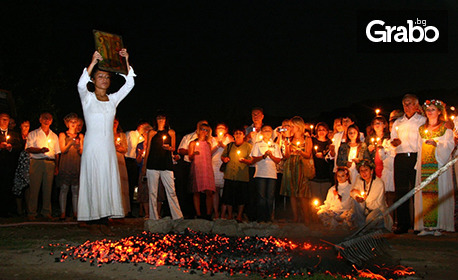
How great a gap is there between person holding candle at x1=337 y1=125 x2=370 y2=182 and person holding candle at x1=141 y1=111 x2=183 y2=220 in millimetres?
3499

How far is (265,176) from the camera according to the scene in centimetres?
1105

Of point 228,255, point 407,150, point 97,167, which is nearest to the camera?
point 228,255

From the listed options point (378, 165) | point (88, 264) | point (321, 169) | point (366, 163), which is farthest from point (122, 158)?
point (88, 264)

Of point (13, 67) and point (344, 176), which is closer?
point (344, 176)

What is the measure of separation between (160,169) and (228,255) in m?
4.31

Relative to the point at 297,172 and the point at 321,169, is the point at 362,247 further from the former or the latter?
the point at 321,169

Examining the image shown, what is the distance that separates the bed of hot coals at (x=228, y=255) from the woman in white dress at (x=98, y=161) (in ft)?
2.55

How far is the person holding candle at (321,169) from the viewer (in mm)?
11523

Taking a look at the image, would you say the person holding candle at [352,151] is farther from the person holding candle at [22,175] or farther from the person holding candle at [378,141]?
the person holding candle at [22,175]

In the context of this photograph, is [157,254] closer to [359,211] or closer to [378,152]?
[359,211]

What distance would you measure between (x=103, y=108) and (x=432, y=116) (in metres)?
5.78

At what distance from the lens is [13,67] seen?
22094 mm

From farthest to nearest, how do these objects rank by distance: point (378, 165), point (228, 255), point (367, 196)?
point (378, 165)
point (367, 196)
point (228, 255)

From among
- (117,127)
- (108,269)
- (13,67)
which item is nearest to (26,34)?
(13,67)
